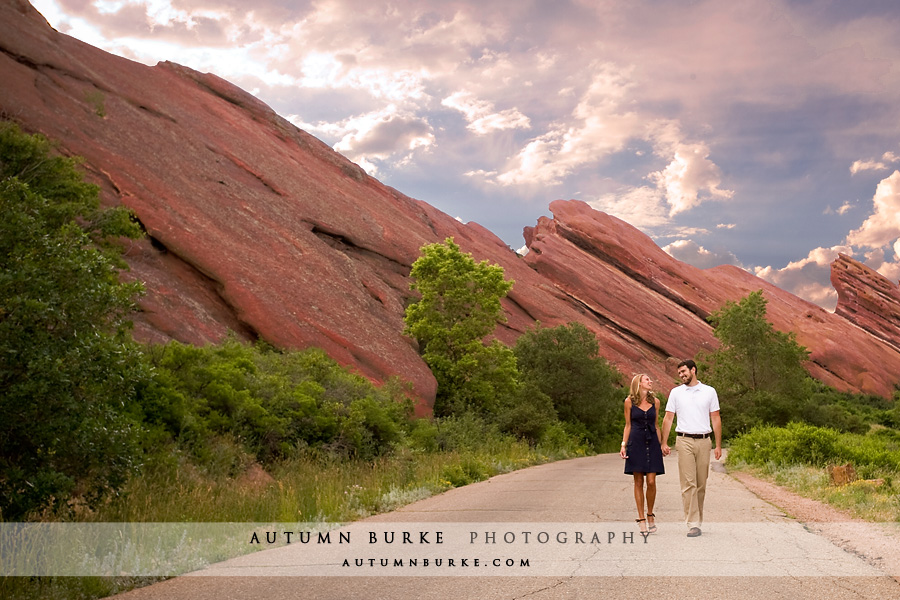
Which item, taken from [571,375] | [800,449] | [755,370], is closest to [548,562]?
[800,449]

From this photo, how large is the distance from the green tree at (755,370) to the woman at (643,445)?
121 ft

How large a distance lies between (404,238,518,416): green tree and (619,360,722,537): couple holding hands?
2167cm

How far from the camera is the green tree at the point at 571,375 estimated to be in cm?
3688

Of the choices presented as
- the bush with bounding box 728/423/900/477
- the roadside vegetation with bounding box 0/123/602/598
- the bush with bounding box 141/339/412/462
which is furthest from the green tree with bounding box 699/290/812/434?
the bush with bounding box 141/339/412/462

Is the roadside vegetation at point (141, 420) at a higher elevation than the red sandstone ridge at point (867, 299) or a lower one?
lower

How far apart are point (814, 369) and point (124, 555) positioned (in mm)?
81269

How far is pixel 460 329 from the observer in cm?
3147

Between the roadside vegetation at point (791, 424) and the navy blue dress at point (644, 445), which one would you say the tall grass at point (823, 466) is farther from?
the navy blue dress at point (644, 445)

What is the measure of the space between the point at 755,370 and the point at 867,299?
6517 centimetres

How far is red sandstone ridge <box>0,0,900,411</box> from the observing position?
25.0m

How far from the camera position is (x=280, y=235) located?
99.6 feet

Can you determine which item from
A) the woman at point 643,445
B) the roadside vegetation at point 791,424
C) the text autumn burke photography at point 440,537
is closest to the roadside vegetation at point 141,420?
the text autumn burke photography at point 440,537

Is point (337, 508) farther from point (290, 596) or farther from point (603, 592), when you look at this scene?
point (603, 592)

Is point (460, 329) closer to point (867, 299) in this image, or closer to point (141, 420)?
point (141, 420)
